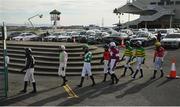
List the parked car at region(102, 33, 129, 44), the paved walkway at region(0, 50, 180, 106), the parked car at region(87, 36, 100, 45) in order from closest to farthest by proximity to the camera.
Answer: the paved walkway at region(0, 50, 180, 106), the parked car at region(102, 33, 129, 44), the parked car at region(87, 36, 100, 45)

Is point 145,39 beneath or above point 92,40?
above

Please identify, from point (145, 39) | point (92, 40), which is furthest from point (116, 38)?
point (145, 39)

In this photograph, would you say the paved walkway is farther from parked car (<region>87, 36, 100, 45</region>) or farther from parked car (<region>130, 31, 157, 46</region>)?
parked car (<region>87, 36, 100, 45</region>)

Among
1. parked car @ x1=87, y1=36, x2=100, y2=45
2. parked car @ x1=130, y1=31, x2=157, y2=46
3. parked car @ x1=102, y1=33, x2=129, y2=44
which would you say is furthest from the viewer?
parked car @ x1=87, y1=36, x2=100, y2=45

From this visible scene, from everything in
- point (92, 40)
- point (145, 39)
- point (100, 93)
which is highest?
point (145, 39)

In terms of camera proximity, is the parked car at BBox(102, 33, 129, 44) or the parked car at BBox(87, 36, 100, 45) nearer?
the parked car at BBox(102, 33, 129, 44)

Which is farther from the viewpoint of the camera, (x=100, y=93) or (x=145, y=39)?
(x=145, y=39)

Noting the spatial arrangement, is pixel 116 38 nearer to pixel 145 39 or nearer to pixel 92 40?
pixel 92 40

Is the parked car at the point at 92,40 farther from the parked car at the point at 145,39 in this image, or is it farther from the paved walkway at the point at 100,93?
the paved walkway at the point at 100,93

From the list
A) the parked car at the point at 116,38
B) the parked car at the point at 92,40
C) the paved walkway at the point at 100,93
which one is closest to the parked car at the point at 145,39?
the parked car at the point at 116,38

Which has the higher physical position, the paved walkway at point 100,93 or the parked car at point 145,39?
the parked car at point 145,39

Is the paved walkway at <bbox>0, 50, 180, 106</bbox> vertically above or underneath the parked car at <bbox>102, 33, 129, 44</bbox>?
underneath

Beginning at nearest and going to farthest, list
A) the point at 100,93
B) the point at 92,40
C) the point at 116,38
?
the point at 100,93 < the point at 116,38 < the point at 92,40

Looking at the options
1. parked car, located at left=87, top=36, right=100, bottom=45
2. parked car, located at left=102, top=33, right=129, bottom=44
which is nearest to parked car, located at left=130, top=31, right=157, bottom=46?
parked car, located at left=102, top=33, right=129, bottom=44
